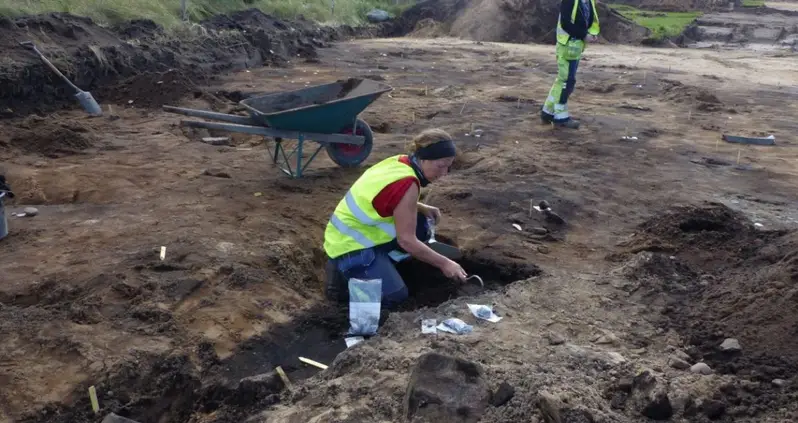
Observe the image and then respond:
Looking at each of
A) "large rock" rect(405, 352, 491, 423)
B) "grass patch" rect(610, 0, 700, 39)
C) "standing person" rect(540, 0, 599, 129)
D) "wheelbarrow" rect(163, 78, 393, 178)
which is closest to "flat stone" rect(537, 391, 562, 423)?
"large rock" rect(405, 352, 491, 423)

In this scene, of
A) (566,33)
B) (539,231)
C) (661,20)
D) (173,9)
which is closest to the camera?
(539,231)

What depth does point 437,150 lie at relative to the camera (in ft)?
14.3

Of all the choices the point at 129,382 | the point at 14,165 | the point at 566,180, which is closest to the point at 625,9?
the point at 566,180

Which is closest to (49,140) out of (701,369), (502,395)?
(502,395)

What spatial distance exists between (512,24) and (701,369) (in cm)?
2299

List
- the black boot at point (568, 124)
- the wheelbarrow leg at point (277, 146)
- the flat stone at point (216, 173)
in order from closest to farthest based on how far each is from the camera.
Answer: the flat stone at point (216, 173), the wheelbarrow leg at point (277, 146), the black boot at point (568, 124)

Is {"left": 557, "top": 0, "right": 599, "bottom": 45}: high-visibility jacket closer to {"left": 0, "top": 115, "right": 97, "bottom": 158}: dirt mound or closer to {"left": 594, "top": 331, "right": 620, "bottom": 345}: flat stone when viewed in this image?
{"left": 0, "top": 115, "right": 97, "bottom": 158}: dirt mound

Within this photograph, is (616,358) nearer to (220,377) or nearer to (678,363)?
(678,363)

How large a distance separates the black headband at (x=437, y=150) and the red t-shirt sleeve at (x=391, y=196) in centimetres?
16

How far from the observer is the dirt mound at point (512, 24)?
82.6ft

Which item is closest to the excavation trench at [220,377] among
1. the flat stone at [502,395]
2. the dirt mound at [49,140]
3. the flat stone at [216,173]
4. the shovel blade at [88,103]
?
the flat stone at [502,395]

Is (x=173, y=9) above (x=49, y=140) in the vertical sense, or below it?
above

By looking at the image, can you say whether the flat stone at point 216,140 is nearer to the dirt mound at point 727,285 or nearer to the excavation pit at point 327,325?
the excavation pit at point 327,325

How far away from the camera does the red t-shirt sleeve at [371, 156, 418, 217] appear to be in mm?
4336
